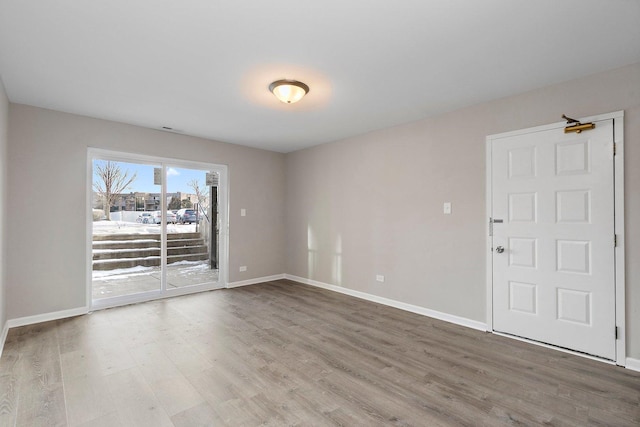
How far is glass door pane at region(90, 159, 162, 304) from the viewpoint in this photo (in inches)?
169

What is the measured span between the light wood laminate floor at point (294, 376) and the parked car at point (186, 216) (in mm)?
1733

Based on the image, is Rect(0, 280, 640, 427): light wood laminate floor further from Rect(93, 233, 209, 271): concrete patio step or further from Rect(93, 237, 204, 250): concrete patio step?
Rect(93, 237, 204, 250): concrete patio step

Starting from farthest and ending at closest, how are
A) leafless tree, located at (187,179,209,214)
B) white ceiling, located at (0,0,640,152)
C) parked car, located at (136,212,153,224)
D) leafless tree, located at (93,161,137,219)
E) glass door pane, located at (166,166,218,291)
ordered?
1. leafless tree, located at (187,179,209,214)
2. glass door pane, located at (166,166,218,291)
3. parked car, located at (136,212,153,224)
4. leafless tree, located at (93,161,137,219)
5. white ceiling, located at (0,0,640,152)

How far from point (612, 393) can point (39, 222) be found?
19.3 ft

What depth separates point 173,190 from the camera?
4.94 metres

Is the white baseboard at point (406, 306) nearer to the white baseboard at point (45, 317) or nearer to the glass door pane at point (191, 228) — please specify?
the glass door pane at point (191, 228)

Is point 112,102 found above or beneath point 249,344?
above

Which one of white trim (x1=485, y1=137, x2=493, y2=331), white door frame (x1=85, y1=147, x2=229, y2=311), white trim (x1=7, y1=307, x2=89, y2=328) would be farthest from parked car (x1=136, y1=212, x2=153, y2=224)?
white trim (x1=485, y1=137, x2=493, y2=331)

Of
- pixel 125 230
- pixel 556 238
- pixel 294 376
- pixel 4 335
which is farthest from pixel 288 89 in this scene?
pixel 4 335

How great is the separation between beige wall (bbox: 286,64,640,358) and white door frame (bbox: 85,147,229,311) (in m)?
1.50

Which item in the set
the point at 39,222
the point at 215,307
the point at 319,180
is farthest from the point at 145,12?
the point at 319,180

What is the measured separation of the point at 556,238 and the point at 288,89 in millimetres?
3008

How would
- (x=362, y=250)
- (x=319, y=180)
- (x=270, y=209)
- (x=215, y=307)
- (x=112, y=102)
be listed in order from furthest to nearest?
(x=270, y=209)
(x=319, y=180)
(x=362, y=250)
(x=215, y=307)
(x=112, y=102)

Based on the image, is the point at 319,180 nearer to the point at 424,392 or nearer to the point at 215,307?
the point at 215,307
